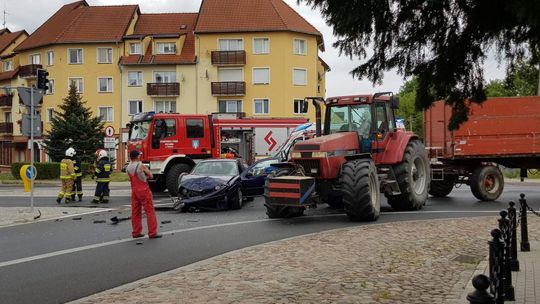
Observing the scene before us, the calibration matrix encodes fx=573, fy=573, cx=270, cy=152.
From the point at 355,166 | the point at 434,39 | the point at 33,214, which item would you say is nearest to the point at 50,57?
the point at 33,214

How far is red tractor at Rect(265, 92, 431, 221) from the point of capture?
1223cm

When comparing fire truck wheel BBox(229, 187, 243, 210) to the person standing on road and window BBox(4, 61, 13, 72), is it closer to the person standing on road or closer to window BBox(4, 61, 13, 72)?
the person standing on road

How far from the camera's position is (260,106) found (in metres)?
51.6

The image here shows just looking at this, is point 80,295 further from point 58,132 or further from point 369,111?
point 58,132

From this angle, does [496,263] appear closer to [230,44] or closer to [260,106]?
[260,106]

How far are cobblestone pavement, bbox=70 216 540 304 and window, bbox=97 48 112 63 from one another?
47590 millimetres

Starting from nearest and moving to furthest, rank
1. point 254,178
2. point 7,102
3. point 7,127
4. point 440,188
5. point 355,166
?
1. point 355,166
2. point 254,178
3. point 440,188
4. point 7,127
5. point 7,102

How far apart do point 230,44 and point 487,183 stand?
37.5 meters

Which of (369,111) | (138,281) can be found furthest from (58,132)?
(138,281)

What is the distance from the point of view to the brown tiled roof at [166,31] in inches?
2068

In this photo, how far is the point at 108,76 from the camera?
177 feet

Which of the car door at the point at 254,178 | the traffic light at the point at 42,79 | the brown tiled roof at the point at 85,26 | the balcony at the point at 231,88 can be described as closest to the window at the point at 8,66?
the brown tiled roof at the point at 85,26

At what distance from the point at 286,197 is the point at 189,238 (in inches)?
101

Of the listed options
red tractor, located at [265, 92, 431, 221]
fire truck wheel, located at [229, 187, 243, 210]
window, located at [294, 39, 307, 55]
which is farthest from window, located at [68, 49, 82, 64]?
red tractor, located at [265, 92, 431, 221]
